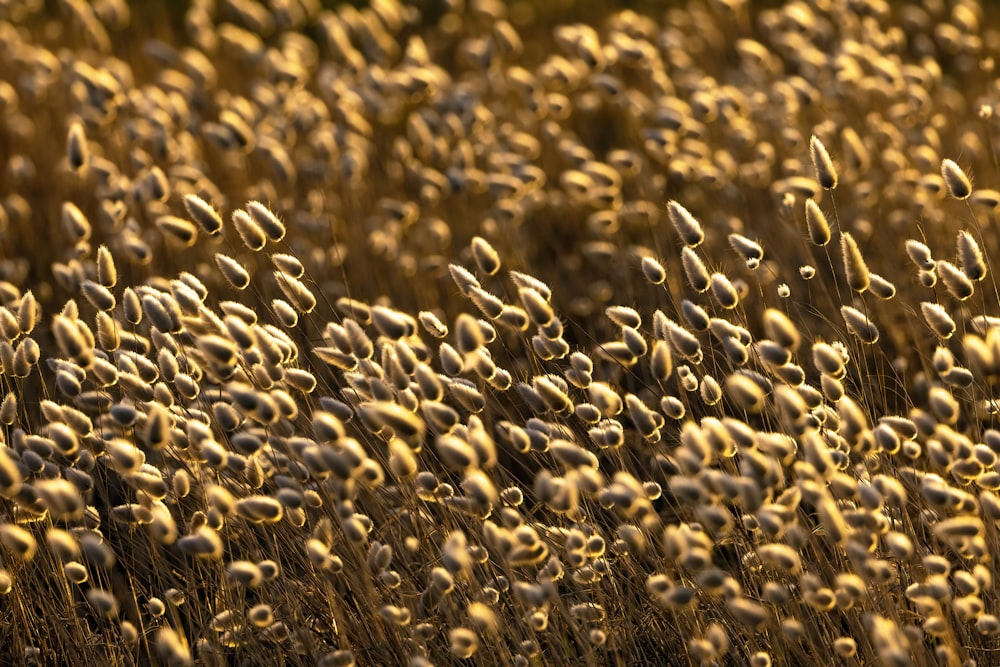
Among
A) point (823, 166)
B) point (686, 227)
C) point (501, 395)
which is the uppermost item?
point (823, 166)

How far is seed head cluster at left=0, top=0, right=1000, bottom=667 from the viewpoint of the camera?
2137mm

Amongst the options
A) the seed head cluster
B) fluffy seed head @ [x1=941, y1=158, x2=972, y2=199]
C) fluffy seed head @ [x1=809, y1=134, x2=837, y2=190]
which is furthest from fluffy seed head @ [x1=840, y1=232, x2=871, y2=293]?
fluffy seed head @ [x1=941, y1=158, x2=972, y2=199]

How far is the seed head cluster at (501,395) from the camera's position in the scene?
2.14 m

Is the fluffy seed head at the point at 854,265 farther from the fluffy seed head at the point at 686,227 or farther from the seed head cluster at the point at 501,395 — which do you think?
the fluffy seed head at the point at 686,227

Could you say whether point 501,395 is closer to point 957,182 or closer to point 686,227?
point 686,227

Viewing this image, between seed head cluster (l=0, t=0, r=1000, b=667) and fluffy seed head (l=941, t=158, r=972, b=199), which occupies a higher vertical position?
fluffy seed head (l=941, t=158, r=972, b=199)

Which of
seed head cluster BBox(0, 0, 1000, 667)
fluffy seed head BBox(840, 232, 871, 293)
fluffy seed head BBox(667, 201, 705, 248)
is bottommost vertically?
seed head cluster BBox(0, 0, 1000, 667)

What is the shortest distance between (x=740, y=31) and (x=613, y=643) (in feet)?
22.7

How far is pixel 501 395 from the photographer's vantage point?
4.14 m

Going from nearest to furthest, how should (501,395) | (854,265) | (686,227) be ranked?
1. (854,265)
2. (686,227)
3. (501,395)

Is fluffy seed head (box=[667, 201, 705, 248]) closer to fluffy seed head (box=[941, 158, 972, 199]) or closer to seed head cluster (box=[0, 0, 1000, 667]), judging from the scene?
seed head cluster (box=[0, 0, 1000, 667])

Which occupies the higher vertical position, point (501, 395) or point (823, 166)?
point (823, 166)

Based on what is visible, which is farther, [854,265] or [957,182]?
[957,182]

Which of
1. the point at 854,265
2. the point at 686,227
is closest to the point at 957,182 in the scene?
the point at 854,265
